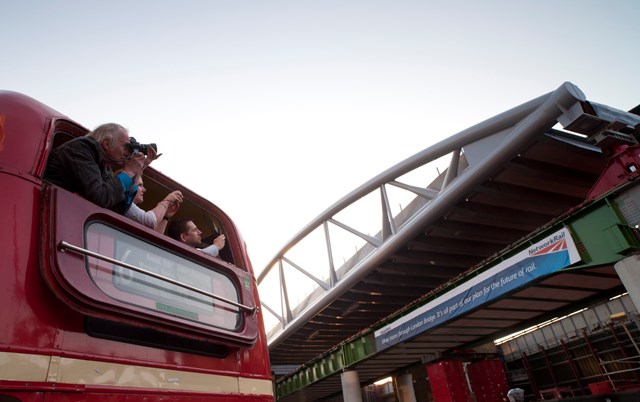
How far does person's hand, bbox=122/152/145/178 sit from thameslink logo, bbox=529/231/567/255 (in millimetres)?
7597

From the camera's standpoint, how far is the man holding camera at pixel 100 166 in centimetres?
235

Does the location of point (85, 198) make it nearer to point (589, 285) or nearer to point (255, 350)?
point (255, 350)

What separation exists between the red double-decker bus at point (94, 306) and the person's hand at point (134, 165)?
37cm

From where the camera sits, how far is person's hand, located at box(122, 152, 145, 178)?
2.74 m

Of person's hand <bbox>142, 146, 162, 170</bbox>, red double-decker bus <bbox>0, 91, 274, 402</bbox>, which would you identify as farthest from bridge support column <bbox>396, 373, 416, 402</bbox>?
person's hand <bbox>142, 146, 162, 170</bbox>

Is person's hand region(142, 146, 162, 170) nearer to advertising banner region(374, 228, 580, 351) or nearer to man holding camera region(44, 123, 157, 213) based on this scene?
man holding camera region(44, 123, 157, 213)

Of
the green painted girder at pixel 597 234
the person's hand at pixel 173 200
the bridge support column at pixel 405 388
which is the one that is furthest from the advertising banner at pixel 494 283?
the person's hand at pixel 173 200

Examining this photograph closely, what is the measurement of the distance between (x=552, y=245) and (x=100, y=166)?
804 cm

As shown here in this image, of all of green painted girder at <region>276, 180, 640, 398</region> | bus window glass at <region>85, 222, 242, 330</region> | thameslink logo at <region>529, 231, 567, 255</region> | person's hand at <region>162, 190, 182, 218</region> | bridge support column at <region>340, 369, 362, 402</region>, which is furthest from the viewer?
bridge support column at <region>340, 369, 362, 402</region>

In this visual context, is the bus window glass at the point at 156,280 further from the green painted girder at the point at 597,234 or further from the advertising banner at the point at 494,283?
the advertising banner at the point at 494,283

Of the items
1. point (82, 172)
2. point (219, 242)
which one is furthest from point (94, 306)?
point (219, 242)

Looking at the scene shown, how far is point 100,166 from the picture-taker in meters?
2.52

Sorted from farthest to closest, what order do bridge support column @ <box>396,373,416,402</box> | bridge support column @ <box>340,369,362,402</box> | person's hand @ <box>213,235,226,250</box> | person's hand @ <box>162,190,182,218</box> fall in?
bridge support column @ <box>396,373,416,402</box> < bridge support column @ <box>340,369,362,402</box> < person's hand @ <box>213,235,226,250</box> < person's hand @ <box>162,190,182,218</box>

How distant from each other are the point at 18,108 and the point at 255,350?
247 cm
